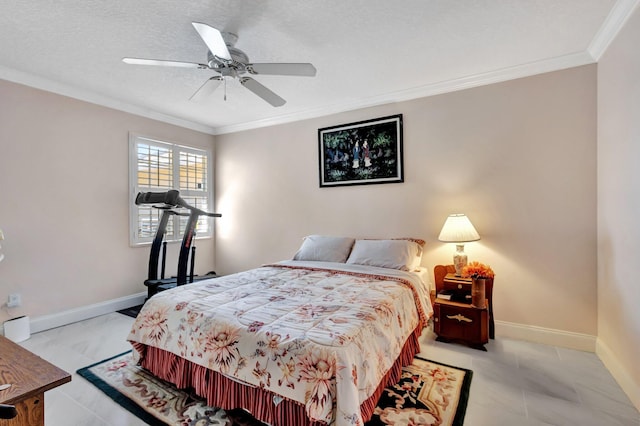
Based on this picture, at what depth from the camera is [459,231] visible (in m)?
2.72

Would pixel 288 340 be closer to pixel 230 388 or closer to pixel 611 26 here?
pixel 230 388

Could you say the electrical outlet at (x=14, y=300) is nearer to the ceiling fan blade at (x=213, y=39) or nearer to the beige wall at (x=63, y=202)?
the beige wall at (x=63, y=202)

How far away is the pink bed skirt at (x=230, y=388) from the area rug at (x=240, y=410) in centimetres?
7

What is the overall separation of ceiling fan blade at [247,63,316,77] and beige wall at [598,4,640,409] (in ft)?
6.81

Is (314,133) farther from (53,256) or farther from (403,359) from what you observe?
(53,256)

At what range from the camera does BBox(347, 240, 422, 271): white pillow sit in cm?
291

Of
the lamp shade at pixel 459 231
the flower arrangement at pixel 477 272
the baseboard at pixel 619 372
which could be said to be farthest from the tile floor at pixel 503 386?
the lamp shade at pixel 459 231

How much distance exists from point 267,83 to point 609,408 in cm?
370

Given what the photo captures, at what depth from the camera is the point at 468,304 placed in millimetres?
2635

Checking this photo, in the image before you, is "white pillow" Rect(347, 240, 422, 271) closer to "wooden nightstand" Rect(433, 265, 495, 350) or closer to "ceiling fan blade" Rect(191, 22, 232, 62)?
"wooden nightstand" Rect(433, 265, 495, 350)

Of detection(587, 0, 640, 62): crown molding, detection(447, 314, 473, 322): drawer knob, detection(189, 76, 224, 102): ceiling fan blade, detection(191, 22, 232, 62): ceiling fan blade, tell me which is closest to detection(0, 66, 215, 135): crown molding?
detection(189, 76, 224, 102): ceiling fan blade

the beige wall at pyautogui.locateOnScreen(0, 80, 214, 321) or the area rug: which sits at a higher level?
the beige wall at pyautogui.locateOnScreen(0, 80, 214, 321)

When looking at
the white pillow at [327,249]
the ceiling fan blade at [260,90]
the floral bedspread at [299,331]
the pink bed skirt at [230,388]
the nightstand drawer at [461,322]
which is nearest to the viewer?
the floral bedspread at [299,331]

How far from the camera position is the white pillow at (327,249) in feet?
10.9
